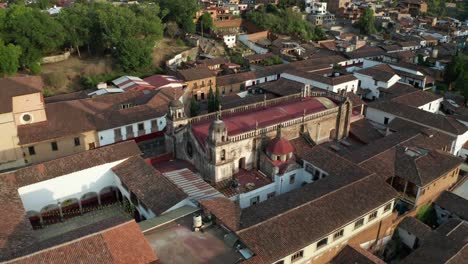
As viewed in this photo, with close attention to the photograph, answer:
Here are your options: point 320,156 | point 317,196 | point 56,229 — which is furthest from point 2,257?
point 320,156

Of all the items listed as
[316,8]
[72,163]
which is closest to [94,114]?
[72,163]

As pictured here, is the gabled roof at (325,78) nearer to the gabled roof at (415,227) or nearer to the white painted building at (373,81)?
the white painted building at (373,81)

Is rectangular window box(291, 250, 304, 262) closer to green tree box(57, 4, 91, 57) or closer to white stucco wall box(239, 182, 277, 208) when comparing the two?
white stucco wall box(239, 182, 277, 208)

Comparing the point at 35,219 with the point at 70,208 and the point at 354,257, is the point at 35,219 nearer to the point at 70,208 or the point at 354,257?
the point at 70,208

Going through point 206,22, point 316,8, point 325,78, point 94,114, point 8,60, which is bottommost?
point 94,114

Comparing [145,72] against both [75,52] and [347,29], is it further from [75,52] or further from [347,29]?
[347,29]

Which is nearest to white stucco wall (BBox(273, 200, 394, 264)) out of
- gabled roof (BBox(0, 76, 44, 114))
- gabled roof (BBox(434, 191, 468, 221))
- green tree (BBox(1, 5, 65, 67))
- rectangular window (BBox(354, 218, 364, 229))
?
rectangular window (BBox(354, 218, 364, 229))

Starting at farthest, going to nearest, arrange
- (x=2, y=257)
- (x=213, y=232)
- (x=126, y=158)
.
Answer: (x=126, y=158), (x=213, y=232), (x=2, y=257)
